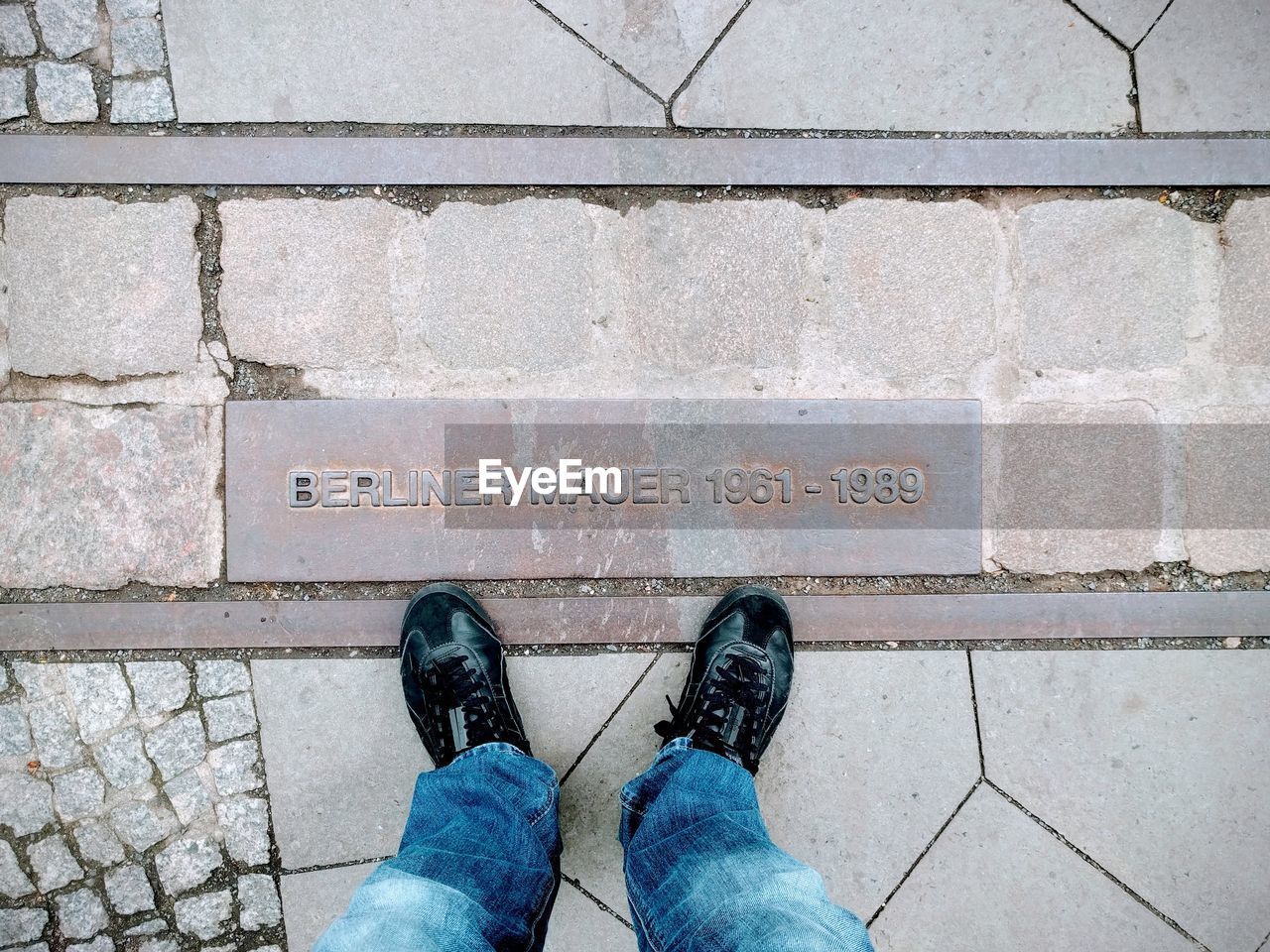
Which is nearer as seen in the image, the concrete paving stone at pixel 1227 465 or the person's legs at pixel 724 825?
the person's legs at pixel 724 825

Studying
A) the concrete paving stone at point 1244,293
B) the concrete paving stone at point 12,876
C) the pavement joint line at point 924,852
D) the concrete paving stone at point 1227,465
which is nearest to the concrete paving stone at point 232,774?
the concrete paving stone at point 12,876

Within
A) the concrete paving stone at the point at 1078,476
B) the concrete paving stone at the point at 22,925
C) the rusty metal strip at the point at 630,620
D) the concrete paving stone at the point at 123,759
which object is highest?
the concrete paving stone at the point at 1078,476

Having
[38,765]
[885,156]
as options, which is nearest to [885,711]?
[885,156]

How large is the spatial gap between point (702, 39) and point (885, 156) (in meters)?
0.60

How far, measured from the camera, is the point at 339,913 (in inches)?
78.9

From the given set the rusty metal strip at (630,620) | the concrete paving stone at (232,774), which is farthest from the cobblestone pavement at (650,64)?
the concrete paving stone at (232,774)

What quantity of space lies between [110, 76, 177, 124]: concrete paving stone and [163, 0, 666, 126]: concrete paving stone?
0.13 ft

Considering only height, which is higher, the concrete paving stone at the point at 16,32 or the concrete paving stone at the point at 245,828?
the concrete paving stone at the point at 16,32

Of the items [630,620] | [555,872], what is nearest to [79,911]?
[555,872]

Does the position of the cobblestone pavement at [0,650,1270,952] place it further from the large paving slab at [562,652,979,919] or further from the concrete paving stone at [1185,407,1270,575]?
the concrete paving stone at [1185,407,1270,575]

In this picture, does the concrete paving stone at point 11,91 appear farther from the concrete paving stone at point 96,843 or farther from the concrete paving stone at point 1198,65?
the concrete paving stone at point 1198,65

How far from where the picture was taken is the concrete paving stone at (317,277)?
2.01m

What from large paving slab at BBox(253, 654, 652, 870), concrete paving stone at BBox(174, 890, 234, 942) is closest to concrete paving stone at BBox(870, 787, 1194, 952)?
large paving slab at BBox(253, 654, 652, 870)

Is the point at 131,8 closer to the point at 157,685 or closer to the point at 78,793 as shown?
the point at 157,685
